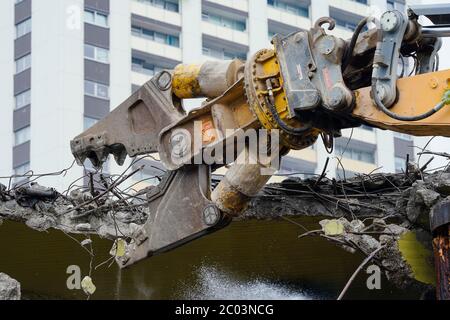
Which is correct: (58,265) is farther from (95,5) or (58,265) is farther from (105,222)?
(95,5)

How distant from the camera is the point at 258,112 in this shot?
33.7 feet

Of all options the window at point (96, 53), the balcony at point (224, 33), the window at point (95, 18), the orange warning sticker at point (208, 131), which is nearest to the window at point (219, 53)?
the balcony at point (224, 33)

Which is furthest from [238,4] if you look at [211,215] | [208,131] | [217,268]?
[211,215]

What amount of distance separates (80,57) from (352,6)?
53.5 ft

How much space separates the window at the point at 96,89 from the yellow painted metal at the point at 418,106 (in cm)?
3342

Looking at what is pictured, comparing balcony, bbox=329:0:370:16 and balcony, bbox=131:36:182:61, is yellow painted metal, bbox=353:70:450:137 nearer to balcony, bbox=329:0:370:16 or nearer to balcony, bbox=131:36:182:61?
balcony, bbox=131:36:182:61

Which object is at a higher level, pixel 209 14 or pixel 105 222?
pixel 209 14

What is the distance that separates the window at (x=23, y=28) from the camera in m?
43.4

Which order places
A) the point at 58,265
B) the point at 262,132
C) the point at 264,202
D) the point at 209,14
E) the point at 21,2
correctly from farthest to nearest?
the point at 209,14 < the point at 21,2 < the point at 58,265 < the point at 264,202 < the point at 262,132

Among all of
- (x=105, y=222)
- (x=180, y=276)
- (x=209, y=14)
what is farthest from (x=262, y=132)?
(x=209, y=14)

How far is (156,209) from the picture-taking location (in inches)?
435

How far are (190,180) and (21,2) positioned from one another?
1358 inches

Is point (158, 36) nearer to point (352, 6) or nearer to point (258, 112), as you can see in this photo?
point (352, 6)

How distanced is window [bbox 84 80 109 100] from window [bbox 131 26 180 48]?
137 inches
